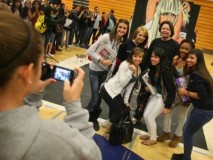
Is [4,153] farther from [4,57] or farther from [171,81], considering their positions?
[171,81]

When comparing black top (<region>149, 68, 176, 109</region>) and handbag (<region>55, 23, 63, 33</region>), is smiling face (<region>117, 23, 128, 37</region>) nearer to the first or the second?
black top (<region>149, 68, 176, 109</region>)

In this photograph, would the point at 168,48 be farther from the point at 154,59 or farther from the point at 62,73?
the point at 62,73

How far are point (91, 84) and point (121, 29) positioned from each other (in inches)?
38.8

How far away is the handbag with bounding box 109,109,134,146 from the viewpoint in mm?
4117

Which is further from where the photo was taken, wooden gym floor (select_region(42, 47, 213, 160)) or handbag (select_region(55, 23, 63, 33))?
handbag (select_region(55, 23, 63, 33))

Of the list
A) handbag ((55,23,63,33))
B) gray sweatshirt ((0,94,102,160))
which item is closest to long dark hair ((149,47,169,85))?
gray sweatshirt ((0,94,102,160))

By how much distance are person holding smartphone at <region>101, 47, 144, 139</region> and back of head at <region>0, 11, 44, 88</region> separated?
3.23 meters

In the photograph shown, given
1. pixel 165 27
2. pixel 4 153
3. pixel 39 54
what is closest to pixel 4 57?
pixel 39 54

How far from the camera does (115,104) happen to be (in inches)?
163

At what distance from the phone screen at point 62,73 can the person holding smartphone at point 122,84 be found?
2.44m

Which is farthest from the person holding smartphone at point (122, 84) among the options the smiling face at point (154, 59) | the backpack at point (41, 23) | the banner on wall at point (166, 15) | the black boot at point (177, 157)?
the backpack at point (41, 23)

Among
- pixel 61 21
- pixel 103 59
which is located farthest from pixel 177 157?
pixel 61 21

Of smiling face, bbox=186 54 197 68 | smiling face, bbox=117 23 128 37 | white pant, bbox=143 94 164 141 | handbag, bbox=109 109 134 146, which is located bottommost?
handbag, bbox=109 109 134 146

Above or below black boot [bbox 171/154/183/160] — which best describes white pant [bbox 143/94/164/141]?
above
